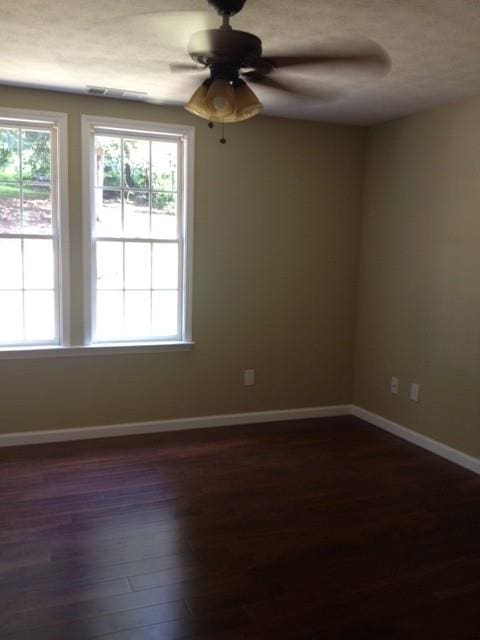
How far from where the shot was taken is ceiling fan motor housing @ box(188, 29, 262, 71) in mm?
1959

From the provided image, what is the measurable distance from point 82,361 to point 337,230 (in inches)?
96.1

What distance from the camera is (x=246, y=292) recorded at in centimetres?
441

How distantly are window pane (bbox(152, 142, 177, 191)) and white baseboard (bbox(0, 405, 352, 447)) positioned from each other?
1888 mm

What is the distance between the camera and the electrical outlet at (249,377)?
448 centimetres

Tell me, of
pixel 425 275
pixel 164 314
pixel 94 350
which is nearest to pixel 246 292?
pixel 164 314

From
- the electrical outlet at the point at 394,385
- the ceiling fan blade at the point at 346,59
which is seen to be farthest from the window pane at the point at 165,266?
the electrical outlet at the point at 394,385

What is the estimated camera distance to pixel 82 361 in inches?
157

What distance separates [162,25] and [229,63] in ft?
2.02

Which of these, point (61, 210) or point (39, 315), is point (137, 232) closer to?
point (61, 210)

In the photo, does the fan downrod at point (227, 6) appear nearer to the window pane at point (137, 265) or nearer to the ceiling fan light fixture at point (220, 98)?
the ceiling fan light fixture at point (220, 98)

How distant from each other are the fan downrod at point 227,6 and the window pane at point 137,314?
7.68 feet

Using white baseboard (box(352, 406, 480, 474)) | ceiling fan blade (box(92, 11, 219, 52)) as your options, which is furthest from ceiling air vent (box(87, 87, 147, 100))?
white baseboard (box(352, 406, 480, 474))

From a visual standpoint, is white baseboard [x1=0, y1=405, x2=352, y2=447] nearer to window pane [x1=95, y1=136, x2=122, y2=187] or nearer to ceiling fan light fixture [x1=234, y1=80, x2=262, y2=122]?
window pane [x1=95, y1=136, x2=122, y2=187]

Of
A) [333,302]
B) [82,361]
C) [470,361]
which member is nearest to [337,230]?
[333,302]
